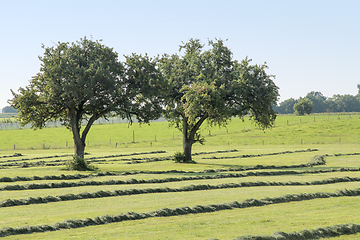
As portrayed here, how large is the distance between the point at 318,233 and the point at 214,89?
3098 cm

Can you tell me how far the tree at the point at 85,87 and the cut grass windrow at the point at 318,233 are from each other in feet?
96.0

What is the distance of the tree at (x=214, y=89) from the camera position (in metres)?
44.4

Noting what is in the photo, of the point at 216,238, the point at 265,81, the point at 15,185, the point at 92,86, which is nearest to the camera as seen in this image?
the point at 216,238

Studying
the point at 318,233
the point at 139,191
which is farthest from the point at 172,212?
the point at 139,191

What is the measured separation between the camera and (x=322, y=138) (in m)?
98.5

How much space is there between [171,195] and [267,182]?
8148mm

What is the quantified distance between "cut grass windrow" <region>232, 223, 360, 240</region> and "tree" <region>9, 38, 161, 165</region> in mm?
29257

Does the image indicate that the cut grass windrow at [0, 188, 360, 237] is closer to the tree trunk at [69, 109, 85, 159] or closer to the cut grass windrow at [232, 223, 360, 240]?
the cut grass windrow at [232, 223, 360, 240]

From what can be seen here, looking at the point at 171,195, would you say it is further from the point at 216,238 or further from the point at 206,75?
the point at 206,75

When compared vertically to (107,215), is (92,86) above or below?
above

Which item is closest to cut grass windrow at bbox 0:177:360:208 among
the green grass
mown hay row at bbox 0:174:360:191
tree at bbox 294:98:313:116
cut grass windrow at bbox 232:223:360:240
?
mown hay row at bbox 0:174:360:191

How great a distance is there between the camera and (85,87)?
1603 inches

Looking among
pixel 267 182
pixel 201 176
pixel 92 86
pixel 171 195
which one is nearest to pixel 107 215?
pixel 171 195

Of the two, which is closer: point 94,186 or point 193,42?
point 94,186
